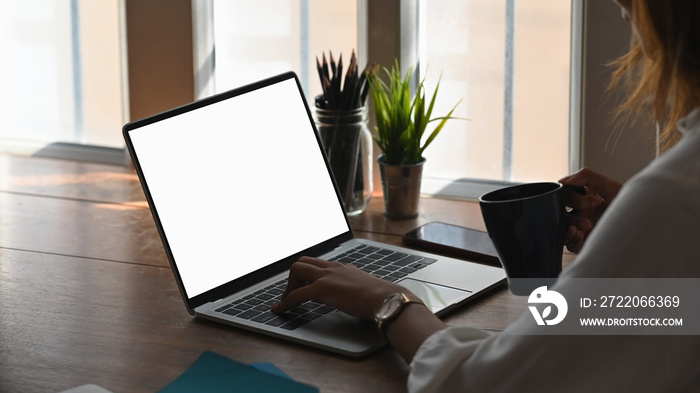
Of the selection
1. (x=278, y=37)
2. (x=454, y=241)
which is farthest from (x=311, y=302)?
A: (x=278, y=37)

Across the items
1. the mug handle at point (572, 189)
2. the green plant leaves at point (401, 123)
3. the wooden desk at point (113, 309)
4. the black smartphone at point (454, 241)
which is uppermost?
the green plant leaves at point (401, 123)

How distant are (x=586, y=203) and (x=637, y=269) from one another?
39 centimetres

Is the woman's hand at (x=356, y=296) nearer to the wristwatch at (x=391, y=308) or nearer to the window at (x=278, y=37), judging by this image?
the wristwatch at (x=391, y=308)

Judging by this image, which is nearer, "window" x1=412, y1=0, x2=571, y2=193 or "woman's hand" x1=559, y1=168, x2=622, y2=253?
"woman's hand" x1=559, y1=168, x2=622, y2=253

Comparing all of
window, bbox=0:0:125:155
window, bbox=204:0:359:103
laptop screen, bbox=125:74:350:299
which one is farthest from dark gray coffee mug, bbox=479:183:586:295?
window, bbox=0:0:125:155

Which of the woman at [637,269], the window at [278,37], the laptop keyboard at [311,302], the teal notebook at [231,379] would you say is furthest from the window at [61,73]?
the woman at [637,269]

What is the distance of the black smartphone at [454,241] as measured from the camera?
→ 1.33 m

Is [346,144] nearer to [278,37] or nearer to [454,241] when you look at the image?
[454,241]

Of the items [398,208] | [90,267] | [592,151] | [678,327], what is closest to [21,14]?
[90,267]

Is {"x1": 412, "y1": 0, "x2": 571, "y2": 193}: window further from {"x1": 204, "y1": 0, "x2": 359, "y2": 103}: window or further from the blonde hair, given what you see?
the blonde hair

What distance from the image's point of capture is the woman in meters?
0.71

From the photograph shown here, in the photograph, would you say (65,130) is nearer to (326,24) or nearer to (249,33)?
(249,33)

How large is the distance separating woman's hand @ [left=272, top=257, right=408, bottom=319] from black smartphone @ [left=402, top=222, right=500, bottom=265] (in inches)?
11.5

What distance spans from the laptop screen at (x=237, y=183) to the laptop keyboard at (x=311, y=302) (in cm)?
4
